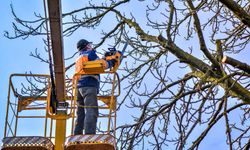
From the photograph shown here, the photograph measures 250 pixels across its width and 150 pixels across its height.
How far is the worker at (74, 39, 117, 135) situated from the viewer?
8.16 m

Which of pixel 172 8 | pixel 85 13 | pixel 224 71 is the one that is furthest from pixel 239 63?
pixel 85 13

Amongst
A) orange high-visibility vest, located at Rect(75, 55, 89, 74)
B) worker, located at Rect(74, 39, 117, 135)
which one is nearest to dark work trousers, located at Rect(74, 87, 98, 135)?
worker, located at Rect(74, 39, 117, 135)

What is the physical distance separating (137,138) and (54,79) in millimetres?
1624

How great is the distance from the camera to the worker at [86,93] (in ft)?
26.8

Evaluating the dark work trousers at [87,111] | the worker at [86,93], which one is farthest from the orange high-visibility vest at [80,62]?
the dark work trousers at [87,111]

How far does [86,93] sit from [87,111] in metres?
0.34

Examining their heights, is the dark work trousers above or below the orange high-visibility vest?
below

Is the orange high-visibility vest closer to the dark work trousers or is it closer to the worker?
the worker

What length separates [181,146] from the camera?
7938 mm

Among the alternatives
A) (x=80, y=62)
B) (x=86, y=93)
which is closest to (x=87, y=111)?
(x=86, y=93)

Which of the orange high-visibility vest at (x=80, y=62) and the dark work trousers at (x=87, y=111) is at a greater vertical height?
the orange high-visibility vest at (x=80, y=62)

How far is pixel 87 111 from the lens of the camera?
825 cm

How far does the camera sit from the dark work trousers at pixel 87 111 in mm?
8141

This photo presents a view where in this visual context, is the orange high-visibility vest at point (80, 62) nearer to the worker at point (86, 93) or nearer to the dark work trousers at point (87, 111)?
the worker at point (86, 93)
